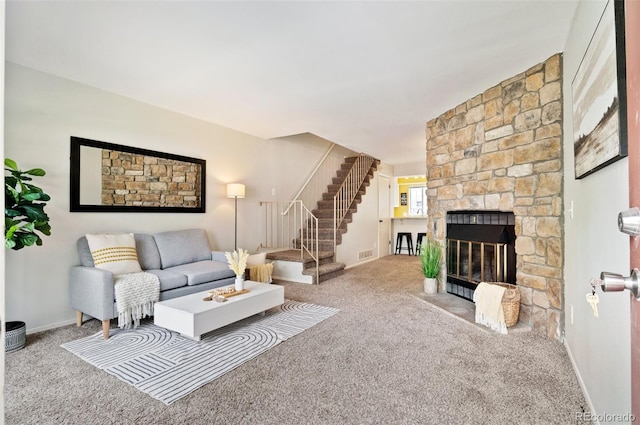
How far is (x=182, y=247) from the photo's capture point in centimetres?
402

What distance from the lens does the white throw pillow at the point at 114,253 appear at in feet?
10.4

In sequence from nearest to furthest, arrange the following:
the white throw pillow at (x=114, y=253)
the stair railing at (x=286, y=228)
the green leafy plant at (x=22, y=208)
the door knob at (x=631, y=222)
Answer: the door knob at (x=631, y=222) → the green leafy plant at (x=22, y=208) → the white throw pillow at (x=114, y=253) → the stair railing at (x=286, y=228)

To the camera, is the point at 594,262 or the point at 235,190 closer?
the point at 594,262

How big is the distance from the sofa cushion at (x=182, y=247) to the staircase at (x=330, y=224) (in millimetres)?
1360

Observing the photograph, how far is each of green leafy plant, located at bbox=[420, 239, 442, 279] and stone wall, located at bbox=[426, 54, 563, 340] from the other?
673 mm

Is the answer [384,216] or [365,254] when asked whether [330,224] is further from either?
[384,216]

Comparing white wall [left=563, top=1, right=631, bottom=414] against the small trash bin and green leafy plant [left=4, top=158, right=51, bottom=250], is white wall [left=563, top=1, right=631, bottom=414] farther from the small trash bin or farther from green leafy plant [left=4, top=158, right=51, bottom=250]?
the small trash bin

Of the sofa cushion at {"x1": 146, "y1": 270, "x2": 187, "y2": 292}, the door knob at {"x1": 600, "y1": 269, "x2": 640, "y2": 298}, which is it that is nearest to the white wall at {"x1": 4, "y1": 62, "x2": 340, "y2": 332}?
the sofa cushion at {"x1": 146, "y1": 270, "x2": 187, "y2": 292}

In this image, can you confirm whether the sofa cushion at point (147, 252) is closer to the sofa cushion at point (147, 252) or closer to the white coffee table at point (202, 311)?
the sofa cushion at point (147, 252)

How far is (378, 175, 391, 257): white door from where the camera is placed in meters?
7.91

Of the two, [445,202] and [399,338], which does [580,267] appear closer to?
[399,338]

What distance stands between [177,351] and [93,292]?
1044 mm

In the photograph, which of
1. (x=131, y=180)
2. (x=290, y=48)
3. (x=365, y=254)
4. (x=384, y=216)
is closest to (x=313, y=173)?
(x=365, y=254)

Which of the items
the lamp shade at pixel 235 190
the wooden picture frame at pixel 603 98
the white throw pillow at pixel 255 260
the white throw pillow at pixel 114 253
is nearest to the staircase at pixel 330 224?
the white throw pillow at pixel 255 260
